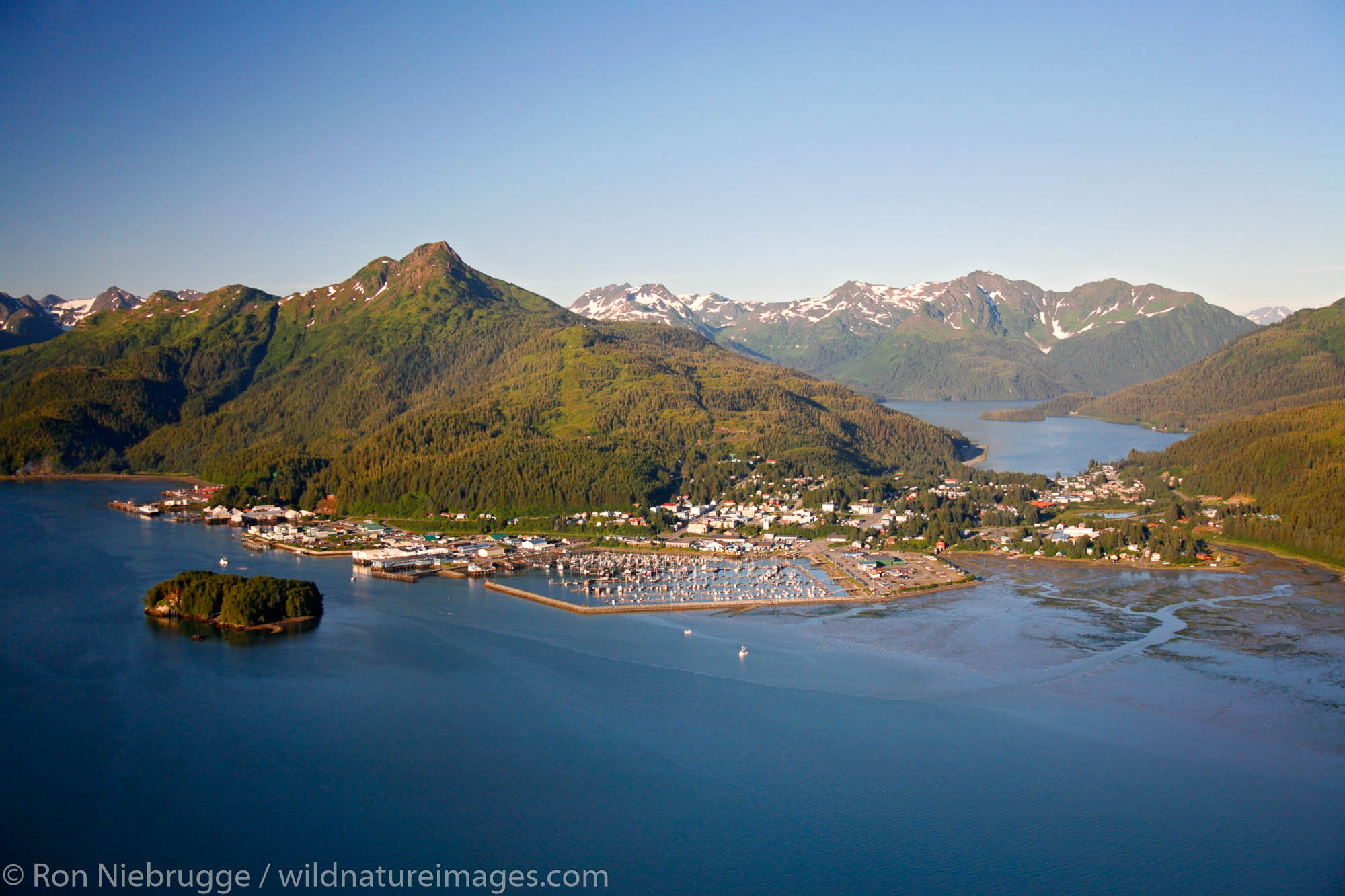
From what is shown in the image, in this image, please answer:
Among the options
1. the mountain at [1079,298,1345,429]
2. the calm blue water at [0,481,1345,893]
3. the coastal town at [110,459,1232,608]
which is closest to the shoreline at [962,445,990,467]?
the coastal town at [110,459,1232,608]

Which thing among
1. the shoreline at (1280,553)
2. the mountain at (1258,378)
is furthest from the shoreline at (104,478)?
the mountain at (1258,378)

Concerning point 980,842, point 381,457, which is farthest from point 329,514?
point 980,842

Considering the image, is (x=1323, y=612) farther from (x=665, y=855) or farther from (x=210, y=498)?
(x=210, y=498)

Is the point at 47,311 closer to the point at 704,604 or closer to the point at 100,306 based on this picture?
the point at 100,306

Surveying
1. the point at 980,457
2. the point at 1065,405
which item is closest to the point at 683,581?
the point at 980,457

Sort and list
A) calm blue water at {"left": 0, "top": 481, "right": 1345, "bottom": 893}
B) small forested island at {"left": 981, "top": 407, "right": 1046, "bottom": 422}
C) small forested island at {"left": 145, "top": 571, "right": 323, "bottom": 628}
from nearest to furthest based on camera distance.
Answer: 1. calm blue water at {"left": 0, "top": 481, "right": 1345, "bottom": 893}
2. small forested island at {"left": 145, "top": 571, "right": 323, "bottom": 628}
3. small forested island at {"left": 981, "top": 407, "right": 1046, "bottom": 422}

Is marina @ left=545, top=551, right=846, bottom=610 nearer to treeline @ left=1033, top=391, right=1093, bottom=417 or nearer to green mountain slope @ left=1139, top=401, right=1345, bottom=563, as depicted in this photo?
green mountain slope @ left=1139, top=401, right=1345, bottom=563
